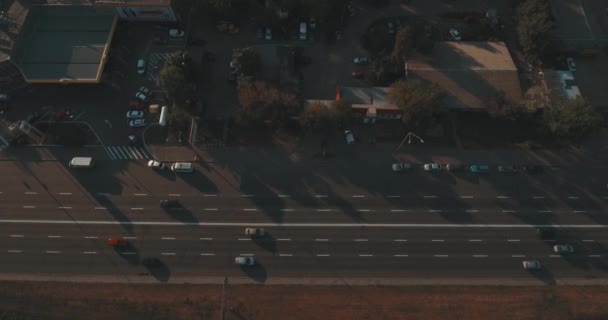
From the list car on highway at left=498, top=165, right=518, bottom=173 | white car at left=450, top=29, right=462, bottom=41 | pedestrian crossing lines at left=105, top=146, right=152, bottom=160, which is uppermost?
white car at left=450, top=29, right=462, bottom=41

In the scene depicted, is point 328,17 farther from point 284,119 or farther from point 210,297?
point 210,297

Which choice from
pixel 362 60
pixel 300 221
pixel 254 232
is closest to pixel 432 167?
pixel 362 60

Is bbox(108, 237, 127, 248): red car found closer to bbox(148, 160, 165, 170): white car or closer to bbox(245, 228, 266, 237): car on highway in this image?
bbox(148, 160, 165, 170): white car

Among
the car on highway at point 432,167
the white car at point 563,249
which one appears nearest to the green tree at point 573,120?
the white car at point 563,249

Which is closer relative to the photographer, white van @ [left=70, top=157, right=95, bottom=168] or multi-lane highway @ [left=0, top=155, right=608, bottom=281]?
multi-lane highway @ [left=0, top=155, right=608, bottom=281]

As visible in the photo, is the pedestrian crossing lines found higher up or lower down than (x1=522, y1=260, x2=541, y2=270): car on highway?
higher up

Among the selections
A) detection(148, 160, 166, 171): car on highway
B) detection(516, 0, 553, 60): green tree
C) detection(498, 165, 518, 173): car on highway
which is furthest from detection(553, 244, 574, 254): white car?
detection(148, 160, 166, 171): car on highway
